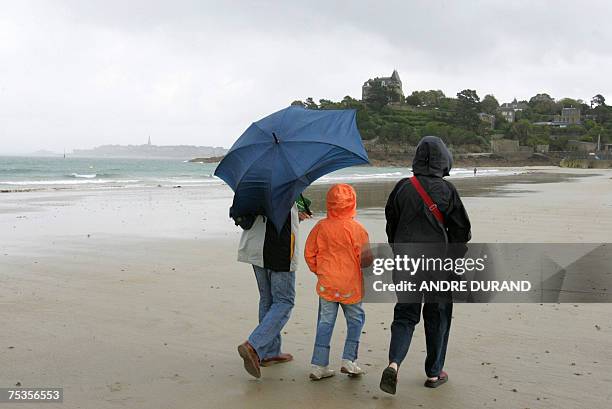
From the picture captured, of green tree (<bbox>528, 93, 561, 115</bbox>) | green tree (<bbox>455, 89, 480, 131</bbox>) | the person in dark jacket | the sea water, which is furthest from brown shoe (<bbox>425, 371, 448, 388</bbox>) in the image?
green tree (<bbox>528, 93, 561, 115</bbox>)

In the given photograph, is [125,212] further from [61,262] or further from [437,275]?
[437,275]

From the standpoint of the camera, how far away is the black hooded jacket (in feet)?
12.4

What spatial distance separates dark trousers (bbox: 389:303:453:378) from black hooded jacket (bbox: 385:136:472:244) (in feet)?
1.53

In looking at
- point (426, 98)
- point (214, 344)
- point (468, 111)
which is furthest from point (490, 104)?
point (214, 344)

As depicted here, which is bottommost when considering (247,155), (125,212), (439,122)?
(125,212)

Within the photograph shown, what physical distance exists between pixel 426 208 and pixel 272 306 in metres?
1.34

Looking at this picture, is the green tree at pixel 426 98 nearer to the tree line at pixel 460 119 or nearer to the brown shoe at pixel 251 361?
the tree line at pixel 460 119

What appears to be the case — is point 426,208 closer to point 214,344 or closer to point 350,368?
point 350,368

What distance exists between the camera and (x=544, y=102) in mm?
178750

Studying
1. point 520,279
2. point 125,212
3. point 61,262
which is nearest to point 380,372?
point 520,279

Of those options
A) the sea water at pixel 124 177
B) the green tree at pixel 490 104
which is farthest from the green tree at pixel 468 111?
the sea water at pixel 124 177

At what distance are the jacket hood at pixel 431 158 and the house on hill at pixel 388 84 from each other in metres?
158

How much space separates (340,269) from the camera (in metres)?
4.04

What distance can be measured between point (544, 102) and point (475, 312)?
190364 millimetres
